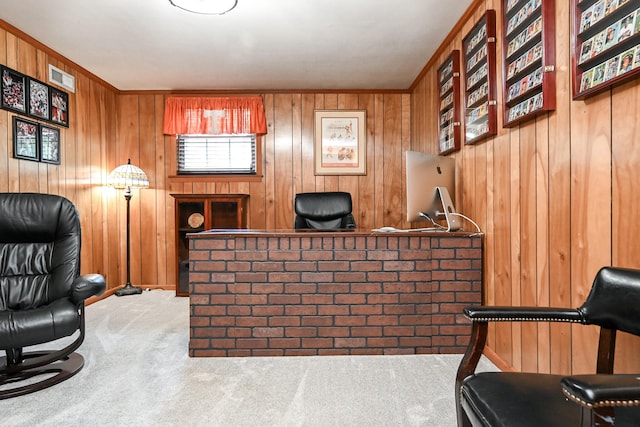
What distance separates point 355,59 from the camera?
384cm

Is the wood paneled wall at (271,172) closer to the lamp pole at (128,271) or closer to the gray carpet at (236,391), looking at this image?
the lamp pole at (128,271)

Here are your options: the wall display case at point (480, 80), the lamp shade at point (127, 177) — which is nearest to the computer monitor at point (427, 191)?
the wall display case at point (480, 80)

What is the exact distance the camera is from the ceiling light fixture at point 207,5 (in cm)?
255

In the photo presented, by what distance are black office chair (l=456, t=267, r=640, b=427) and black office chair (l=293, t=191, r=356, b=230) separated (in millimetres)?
2640

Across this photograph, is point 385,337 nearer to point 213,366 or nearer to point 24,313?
point 213,366

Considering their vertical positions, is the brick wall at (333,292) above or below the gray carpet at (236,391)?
above

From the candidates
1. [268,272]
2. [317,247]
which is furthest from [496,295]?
[268,272]

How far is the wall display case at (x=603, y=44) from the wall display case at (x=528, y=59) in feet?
0.61

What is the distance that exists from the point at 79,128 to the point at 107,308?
1.86m

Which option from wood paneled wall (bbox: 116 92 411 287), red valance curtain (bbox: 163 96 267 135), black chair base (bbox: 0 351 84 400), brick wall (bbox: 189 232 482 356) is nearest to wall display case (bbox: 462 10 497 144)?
brick wall (bbox: 189 232 482 356)

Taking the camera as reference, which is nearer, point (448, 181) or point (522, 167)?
point (522, 167)

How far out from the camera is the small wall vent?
3.65 m

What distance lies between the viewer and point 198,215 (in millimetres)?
4457

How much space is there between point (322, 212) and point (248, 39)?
169 centimetres
